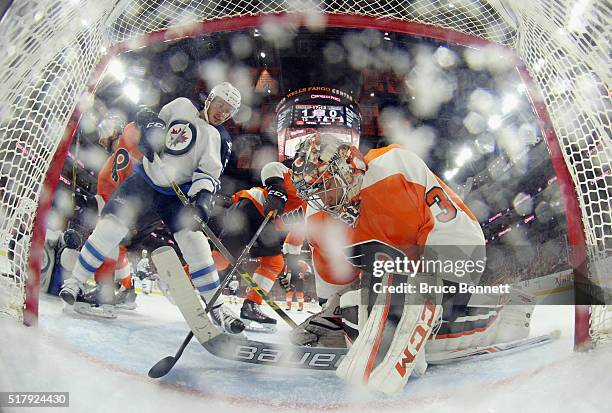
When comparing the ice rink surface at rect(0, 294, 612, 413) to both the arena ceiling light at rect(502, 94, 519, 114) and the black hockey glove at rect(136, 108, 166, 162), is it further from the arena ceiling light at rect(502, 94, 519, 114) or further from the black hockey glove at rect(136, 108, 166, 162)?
the arena ceiling light at rect(502, 94, 519, 114)

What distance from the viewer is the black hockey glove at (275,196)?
4.26 ft

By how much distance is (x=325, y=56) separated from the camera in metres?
1.64

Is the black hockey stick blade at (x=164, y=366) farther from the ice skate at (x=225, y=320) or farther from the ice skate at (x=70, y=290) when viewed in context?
the ice skate at (x=70, y=290)

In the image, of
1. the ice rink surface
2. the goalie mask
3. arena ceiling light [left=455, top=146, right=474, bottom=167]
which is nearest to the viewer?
the ice rink surface

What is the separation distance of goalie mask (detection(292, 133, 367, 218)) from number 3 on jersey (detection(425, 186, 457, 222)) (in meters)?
0.17

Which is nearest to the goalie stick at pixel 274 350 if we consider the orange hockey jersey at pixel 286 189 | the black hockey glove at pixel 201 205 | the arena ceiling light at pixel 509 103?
the black hockey glove at pixel 201 205

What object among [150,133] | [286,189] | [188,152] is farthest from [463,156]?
[150,133]

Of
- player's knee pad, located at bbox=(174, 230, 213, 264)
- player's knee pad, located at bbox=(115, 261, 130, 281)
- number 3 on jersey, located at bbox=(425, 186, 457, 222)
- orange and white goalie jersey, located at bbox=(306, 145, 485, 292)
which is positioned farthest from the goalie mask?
player's knee pad, located at bbox=(115, 261, 130, 281)

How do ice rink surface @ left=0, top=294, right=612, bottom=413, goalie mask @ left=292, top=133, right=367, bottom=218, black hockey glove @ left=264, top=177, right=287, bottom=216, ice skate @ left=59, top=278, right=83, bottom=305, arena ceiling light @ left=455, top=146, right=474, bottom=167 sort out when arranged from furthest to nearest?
arena ceiling light @ left=455, top=146, right=474, bottom=167 < black hockey glove @ left=264, top=177, right=287, bottom=216 < ice skate @ left=59, top=278, right=83, bottom=305 < goalie mask @ left=292, top=133, right=367, bottom=218 < ice rink surface @ left=0, top=294, right=612, bottom=413

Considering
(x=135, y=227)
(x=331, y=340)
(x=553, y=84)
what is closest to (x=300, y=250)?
(x=331, y=340)

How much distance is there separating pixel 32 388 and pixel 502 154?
6.67 ft

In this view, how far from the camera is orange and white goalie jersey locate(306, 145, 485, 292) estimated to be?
0.84m

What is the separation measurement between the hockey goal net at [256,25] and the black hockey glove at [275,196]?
0.58 m

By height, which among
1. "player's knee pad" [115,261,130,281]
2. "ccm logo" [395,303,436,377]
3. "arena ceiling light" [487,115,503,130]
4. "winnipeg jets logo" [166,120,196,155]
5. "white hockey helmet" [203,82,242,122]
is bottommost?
"player's knee pad" [115,261,130,281]
